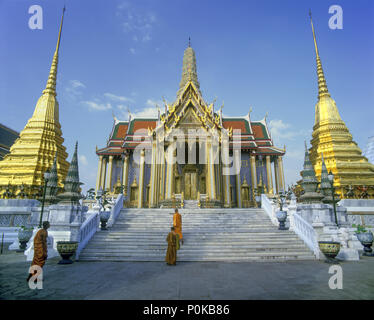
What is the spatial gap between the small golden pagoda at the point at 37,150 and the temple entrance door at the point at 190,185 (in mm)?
10212

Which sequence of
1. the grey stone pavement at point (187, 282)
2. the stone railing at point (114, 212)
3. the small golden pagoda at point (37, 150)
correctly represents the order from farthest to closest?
the small golden pagoda at point (37, 150) < the stone railing at point (114, 212) < the grey stone pavement at point (187, 282)

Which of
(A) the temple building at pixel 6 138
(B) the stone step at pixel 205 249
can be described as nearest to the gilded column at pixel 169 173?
(B) the stone step at pixel 205 249

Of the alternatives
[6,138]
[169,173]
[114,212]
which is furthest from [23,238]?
[6,138]

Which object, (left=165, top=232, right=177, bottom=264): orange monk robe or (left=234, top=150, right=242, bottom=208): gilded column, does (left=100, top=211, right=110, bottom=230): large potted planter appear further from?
(left=234, top=150, right=242, bottom=208): gilded column

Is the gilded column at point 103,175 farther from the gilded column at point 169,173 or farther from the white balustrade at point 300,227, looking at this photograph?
the white balustrade at point 300,227

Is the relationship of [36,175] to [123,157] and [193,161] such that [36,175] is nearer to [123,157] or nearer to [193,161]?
[123,157]

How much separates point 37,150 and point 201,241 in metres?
16.6

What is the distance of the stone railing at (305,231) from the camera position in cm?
805

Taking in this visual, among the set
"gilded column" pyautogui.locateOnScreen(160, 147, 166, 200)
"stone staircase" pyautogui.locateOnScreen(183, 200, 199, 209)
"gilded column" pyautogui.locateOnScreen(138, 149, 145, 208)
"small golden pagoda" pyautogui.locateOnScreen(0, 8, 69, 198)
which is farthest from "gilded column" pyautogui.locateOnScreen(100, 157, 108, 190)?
"stone staircase" pyautogui.locateOnScreen(183, 200, 199, 209)

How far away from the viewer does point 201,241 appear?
9.08 meters

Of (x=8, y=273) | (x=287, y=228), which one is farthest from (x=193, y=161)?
(x=8, y=273)

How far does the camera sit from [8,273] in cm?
570

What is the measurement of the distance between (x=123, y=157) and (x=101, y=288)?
63.5ft

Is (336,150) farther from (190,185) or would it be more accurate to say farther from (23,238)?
(23,238)
